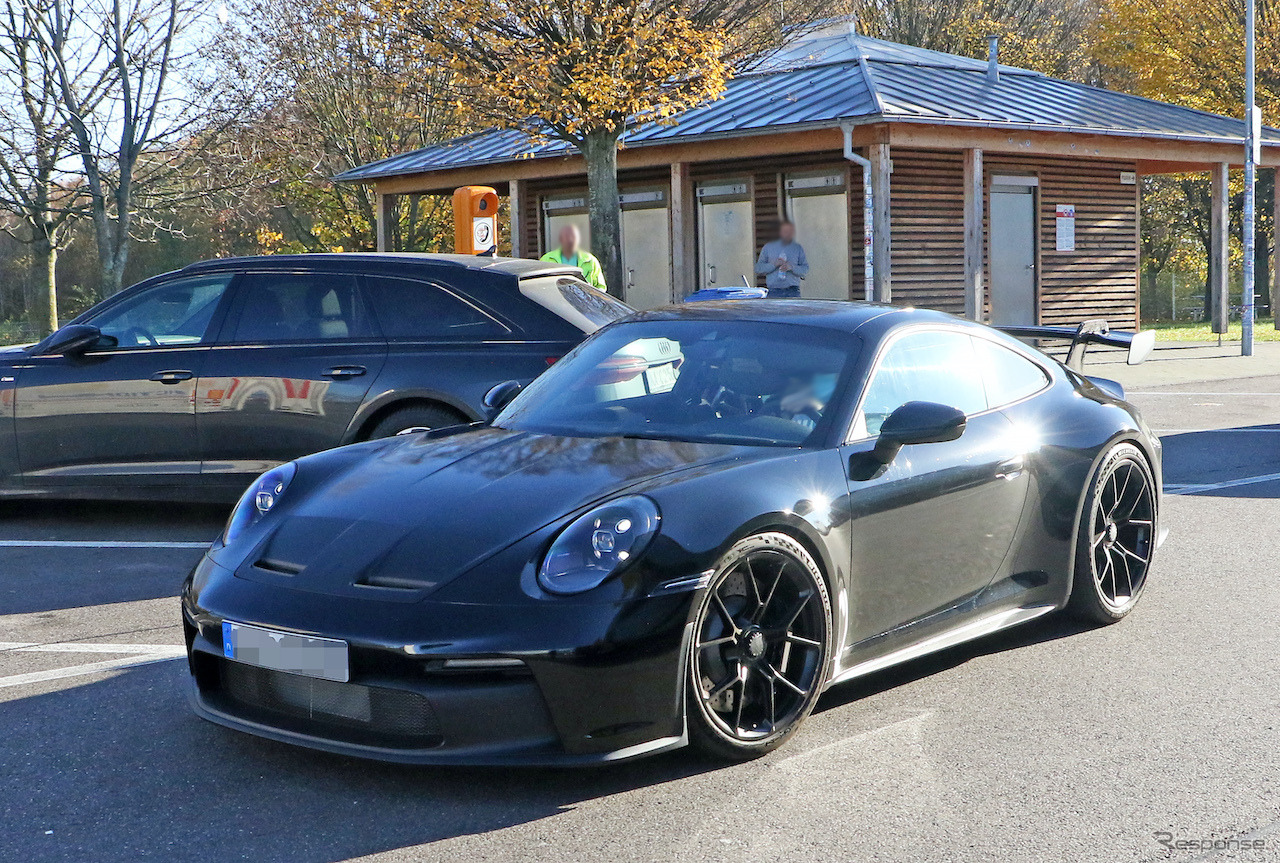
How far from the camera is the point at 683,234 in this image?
22.1 m

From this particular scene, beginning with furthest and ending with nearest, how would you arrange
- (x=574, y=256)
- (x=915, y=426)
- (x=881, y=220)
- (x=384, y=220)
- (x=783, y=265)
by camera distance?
(x=384, y=220)
(x=881, y=220)
(x=783, y=265)
(x=574, y=256)
(x=915, y=426)

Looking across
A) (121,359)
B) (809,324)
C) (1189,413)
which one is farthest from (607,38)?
(809,324)

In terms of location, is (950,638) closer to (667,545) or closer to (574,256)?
(667,545)

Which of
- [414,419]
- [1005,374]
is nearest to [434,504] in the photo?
[1005,374]

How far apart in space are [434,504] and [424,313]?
3.62 metres

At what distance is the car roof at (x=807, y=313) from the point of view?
4.68m

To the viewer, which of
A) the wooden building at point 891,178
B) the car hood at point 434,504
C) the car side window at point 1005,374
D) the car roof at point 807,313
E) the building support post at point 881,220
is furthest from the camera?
the wooden building at point 891,178

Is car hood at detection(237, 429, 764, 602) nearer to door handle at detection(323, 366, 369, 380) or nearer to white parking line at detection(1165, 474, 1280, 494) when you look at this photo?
door handle at detection(323, 366, 369, 380)

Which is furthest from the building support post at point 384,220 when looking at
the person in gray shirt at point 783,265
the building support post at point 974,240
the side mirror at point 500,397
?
the side mirror at point 500,397

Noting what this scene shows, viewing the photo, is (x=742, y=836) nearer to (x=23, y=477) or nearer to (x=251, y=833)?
(x=251, y=833)

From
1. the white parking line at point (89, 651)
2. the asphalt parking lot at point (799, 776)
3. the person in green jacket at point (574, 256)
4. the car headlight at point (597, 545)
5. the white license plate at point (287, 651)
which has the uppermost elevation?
the person in green jacket at point (574, 256)

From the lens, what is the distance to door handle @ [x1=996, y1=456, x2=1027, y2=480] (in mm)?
4684

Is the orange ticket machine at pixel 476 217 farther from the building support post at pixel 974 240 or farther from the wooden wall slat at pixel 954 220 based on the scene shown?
the wooden wall slat at pixel 954 220

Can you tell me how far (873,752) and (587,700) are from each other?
972 millimetres
